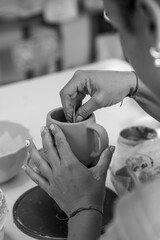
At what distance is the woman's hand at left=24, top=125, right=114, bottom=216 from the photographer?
762mm

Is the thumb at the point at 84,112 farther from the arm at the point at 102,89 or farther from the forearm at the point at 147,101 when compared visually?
the forearm at the point at 147,101

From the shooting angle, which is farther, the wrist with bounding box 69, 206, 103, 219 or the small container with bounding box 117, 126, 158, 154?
the small container with bounding box 117, 126, 158, 154

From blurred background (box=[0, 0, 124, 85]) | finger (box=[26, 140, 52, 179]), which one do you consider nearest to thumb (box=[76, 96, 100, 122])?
finger (box=[26, 140, 52, 179])

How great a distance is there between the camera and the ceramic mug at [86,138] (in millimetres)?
818

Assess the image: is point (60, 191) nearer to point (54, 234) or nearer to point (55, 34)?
point (54, 234)

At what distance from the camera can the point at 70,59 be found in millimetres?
2701

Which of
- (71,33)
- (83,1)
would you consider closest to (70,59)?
(71,33)

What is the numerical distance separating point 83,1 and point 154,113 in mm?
1769

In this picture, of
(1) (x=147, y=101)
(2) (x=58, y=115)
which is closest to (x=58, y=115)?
(2) (x=58, y=115)

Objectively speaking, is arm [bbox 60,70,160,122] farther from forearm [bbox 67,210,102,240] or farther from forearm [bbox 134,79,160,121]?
forearm [bbox 67,210,102,240]

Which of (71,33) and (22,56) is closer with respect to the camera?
(22,56)

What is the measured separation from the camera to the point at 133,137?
3.32 ft

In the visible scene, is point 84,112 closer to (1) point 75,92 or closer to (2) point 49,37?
(1) point 75,92

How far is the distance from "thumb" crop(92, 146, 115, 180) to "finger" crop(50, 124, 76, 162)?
0.05 meters
